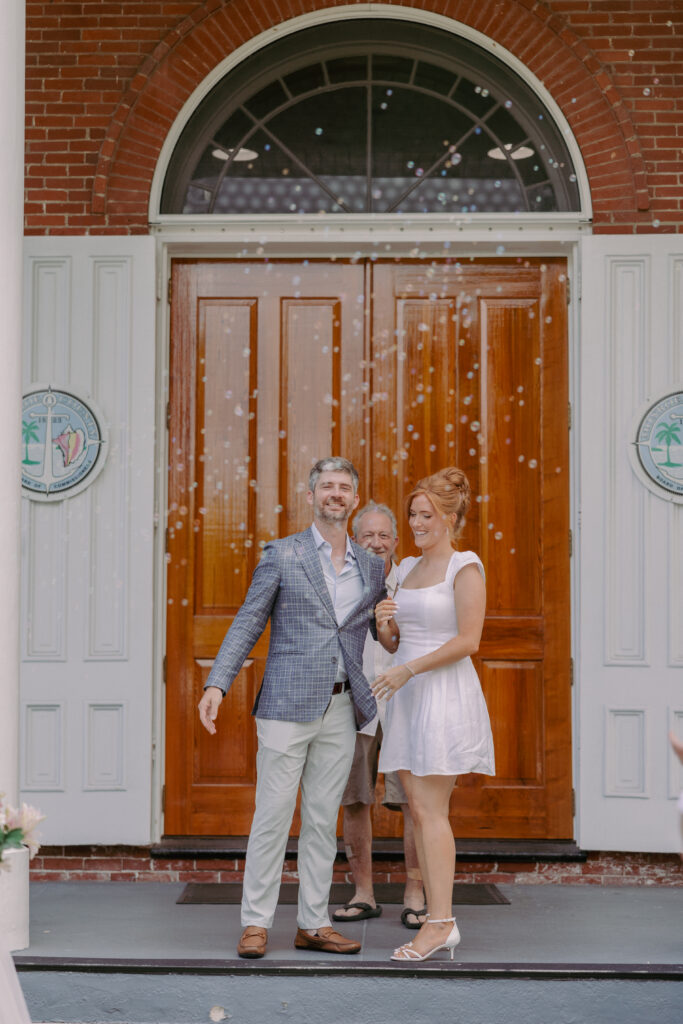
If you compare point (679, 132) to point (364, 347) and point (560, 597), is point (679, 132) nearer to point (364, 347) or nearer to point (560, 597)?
point (364, 347)

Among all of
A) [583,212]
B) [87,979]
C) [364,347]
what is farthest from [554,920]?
[583,212]

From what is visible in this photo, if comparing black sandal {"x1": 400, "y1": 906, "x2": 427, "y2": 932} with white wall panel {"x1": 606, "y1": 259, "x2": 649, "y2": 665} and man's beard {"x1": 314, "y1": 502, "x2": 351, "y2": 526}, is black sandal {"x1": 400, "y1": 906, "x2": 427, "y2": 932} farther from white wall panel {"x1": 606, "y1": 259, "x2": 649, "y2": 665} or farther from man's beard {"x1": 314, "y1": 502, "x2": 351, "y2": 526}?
man's beard {"x1": 314, "y1": 502, "x2": 351, "y2": 526}

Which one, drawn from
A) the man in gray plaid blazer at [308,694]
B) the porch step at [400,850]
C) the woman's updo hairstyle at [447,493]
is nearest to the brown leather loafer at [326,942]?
the man in gray plaid blazer at [308,694]

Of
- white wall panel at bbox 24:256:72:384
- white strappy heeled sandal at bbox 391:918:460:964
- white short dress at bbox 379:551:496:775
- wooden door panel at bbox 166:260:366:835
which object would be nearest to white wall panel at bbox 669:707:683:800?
white short dress at bbox 379:551:496:775

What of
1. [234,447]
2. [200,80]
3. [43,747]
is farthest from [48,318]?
[43,747]

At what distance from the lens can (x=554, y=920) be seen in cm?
533

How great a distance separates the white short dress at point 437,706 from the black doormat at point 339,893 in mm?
1225

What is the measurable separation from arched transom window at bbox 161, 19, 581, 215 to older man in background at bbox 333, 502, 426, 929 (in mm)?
1964

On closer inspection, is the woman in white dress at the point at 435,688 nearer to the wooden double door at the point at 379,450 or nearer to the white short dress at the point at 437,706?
the white short dress at the point at 437,706

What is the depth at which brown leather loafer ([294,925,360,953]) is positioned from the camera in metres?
4.73

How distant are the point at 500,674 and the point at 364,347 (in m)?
1.87

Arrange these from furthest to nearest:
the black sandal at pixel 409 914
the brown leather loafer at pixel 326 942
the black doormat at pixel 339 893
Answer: the black doormat at pixel 339 893 < the black sandal at pixel 409 914 < the brown leather loafer at pixel 326 942

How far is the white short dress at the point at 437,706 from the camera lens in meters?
4.64

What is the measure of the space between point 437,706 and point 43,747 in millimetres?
2412
